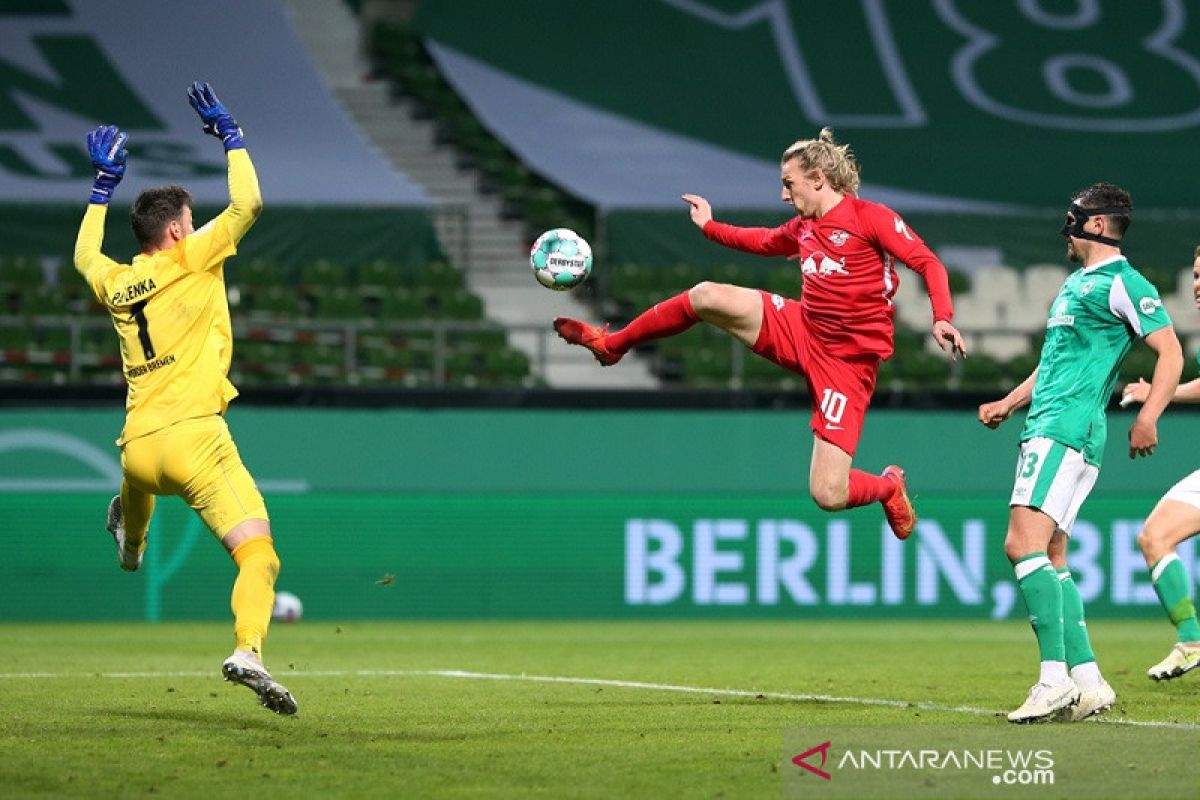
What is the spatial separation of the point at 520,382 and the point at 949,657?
9539 millimetres

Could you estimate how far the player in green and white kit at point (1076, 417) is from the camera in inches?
319

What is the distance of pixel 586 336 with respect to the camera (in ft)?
30.4

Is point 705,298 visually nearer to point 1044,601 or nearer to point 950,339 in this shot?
point 950,339

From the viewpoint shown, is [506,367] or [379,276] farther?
[379,276]

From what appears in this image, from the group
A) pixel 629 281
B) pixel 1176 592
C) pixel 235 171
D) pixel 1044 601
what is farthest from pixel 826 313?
pixel 629 281

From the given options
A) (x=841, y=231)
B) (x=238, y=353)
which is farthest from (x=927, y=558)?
(x=841, y=231)

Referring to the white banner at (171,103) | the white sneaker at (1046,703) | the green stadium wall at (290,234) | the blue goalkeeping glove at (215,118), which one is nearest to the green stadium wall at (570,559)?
the green stadium wall at (290,234)

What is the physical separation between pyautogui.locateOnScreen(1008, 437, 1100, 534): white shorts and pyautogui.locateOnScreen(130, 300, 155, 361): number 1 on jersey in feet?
12.9

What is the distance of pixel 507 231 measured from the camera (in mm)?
25781

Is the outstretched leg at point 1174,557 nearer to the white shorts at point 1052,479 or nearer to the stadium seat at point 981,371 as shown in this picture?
the white shorts at point 1052,479

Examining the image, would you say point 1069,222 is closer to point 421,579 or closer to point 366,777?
point 366,777

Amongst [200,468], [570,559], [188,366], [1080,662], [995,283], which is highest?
[995,283]

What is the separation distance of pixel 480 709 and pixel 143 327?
8.15ft

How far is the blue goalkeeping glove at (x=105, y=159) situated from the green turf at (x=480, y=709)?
8.16ft
